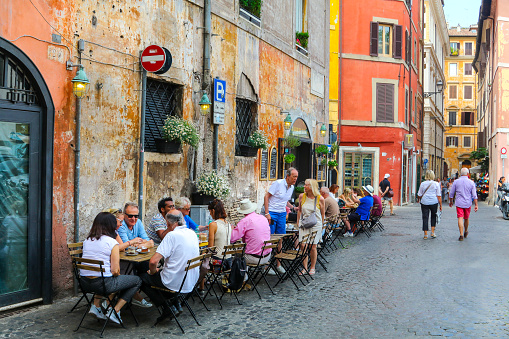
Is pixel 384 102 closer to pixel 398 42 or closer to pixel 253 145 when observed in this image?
pixel 398 42

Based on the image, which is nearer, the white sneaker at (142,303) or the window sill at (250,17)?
the white sneaker at (142,303)

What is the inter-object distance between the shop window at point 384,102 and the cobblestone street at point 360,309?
17.5 metres

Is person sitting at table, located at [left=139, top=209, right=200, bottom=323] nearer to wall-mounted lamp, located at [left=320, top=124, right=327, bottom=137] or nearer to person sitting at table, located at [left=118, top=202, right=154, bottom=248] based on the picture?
person sitting at table, located at [left=118, top=202, right=154, bottom=248]

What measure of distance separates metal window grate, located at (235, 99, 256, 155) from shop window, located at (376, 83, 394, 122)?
601 inches

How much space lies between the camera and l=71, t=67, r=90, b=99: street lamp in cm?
721

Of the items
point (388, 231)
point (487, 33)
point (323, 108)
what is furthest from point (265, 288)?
point (487, 33)

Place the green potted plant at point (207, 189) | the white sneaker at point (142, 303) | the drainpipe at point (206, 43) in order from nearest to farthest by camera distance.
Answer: the white sneaker at point (142, 303)
the green potted plant at point (207, 189)
the drainpipe at point (206, 43)

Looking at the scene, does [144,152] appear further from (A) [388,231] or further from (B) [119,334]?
(A) [388,231]

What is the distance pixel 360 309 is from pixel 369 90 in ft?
71.5

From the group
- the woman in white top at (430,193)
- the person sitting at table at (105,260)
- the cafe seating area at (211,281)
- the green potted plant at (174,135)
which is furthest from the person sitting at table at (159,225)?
the woman in white top at (430,193)

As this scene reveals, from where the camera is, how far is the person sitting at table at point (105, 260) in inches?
229

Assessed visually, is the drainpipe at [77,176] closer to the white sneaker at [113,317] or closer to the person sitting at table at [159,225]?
the person sitting at table at [159,225]

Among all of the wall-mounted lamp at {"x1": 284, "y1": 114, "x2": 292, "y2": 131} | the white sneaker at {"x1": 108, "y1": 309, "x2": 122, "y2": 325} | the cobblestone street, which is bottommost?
the cobblestone street

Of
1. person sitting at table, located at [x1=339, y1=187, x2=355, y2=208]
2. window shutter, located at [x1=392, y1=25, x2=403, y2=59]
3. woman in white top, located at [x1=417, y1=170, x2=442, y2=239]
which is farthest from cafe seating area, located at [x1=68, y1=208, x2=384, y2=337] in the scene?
window shutter, located at [x1=392, y1=25, x2=403, y2=59]
